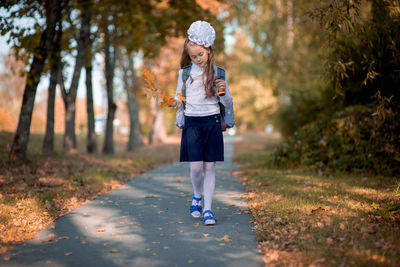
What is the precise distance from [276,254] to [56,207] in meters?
3.57

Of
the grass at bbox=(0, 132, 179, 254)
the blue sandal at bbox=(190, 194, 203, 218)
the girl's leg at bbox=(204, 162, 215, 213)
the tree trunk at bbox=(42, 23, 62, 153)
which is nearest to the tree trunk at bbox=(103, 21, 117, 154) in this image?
the tree trunk at bbox=(42, 23, 62, 153)

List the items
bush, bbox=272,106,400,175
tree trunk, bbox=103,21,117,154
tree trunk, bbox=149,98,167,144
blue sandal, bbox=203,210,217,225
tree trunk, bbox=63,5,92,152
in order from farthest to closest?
tree trunk, bbox=149,98,167,144, tree trunk, bbox=103,21,117,154, tree trunk, bbox=63,5,92,152, bush, bbox=272,106,400,175, blue sandal, bbox=203,210,217,225

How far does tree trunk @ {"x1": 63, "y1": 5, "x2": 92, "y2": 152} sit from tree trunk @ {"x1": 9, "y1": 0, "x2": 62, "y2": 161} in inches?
123

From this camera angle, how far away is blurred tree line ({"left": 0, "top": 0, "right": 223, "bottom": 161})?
Result: 959 cm

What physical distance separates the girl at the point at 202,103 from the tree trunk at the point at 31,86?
579cm

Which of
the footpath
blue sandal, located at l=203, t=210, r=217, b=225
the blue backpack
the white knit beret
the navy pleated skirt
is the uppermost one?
the white knit beret

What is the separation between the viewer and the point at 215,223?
492cm

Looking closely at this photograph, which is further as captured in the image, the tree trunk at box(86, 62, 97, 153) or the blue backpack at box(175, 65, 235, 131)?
the tree trunk at box(86, 62, 97, 153)

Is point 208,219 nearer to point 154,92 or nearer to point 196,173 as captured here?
point 196,173

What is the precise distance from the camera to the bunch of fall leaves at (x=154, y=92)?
5012 mm

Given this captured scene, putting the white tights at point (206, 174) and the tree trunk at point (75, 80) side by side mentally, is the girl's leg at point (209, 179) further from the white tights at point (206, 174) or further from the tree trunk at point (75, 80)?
the tree trunk at point (75, 80)

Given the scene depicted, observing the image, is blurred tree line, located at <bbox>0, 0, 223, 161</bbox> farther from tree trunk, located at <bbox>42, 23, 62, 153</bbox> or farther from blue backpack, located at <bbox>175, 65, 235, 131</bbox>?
blue backpack, located at <bbox>175, 65, 235, 131</bbox>

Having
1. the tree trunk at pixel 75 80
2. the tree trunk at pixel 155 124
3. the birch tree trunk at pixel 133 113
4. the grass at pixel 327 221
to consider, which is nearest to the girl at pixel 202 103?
the grass at pixel 327 221

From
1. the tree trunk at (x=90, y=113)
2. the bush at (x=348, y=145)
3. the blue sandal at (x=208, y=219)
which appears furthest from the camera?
the tree trunk at (x=90, y=113)
